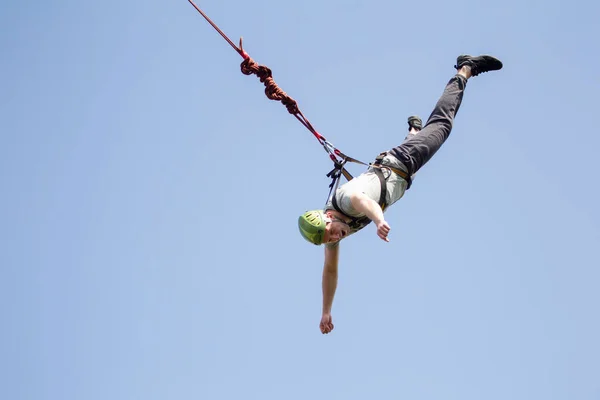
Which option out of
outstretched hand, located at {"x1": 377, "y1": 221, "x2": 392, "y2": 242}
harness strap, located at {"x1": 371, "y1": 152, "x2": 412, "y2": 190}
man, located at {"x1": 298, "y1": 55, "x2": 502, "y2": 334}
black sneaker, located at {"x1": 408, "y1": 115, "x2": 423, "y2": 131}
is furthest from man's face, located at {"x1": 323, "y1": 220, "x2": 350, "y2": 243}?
black sneaker, located at {"x1": 408, "y1": 115, "x2": 423, "y2": 131}

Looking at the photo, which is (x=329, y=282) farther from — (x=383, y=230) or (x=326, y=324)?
(x=383, y=230)

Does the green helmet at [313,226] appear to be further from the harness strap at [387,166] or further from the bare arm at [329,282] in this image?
the harness strap at [387,166]

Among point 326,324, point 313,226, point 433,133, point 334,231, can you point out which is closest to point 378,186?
point 334,231

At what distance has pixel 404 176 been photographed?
1012cm

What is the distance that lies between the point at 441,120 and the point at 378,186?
119 cm

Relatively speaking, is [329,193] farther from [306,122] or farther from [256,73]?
[256,73]

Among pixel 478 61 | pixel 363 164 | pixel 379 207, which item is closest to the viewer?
pixel 379 207

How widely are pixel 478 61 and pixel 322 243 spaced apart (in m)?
2.80

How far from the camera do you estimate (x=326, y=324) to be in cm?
1038

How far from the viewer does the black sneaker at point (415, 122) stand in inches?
440

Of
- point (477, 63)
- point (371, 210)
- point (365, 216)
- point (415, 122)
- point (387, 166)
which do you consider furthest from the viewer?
point (415, 122)

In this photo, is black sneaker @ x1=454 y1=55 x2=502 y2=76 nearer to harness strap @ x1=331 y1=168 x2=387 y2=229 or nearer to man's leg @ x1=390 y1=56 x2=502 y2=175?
man's leg @ x1=390 y1=56 x2=502 y2=175

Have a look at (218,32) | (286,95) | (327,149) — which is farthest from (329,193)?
(218,32)

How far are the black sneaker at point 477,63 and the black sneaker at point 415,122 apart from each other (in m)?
0.72
